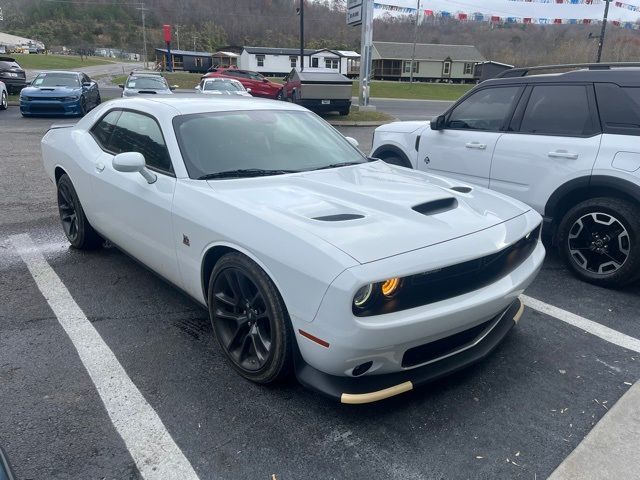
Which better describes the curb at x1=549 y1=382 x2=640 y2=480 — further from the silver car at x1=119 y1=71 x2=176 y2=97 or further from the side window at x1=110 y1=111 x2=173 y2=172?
the silver car at x1=119 y1=71 x2=176 y2=97

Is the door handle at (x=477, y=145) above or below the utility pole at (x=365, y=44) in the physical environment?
below

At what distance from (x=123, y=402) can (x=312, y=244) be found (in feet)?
4.57

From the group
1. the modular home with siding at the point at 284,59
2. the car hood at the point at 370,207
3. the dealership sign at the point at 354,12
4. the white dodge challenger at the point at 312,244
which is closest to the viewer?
the white dodge challenger at the point at 312,244

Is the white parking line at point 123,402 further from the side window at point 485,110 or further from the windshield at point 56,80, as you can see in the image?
the windshield at point 56,80

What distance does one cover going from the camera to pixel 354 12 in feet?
70.0

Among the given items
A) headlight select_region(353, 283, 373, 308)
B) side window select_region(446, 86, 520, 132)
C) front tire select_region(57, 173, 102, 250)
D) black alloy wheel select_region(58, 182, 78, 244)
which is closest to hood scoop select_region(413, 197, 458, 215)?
headlight select_region(353, 283, 373, 308)

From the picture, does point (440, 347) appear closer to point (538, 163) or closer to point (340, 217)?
point (340, 217)

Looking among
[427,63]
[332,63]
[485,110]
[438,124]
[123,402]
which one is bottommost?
[123,402]

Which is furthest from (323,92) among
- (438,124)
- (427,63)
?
(427,63)

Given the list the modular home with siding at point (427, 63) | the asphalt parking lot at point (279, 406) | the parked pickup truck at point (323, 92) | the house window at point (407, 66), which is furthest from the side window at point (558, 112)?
the house window at point (407, 66)

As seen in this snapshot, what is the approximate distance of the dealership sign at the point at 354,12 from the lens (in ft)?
68.2

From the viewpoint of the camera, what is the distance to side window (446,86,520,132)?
512cm

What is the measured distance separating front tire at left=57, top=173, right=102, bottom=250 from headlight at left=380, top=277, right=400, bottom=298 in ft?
11.5

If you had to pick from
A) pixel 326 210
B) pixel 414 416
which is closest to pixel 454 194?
pixel 326 210
